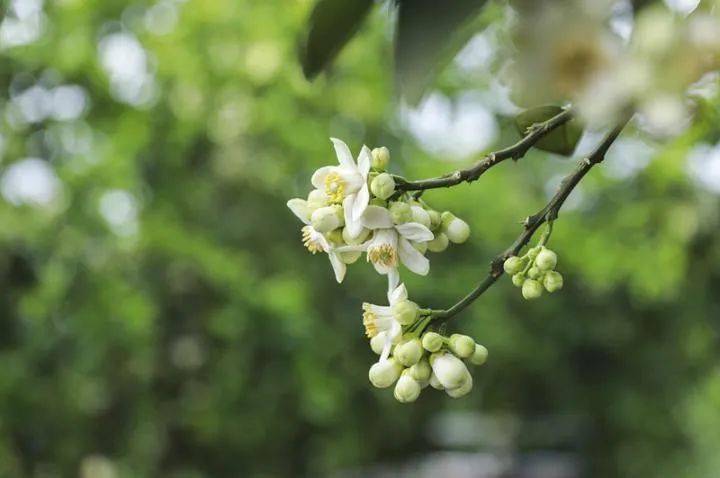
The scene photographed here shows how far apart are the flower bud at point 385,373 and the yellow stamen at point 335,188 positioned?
0.31ft

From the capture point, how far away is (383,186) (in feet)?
1.77

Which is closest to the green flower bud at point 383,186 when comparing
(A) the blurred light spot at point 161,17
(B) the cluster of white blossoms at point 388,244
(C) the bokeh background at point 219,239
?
(B) the cluster of white blossoms at point 388,244

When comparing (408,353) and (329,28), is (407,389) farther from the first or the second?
(329,28)

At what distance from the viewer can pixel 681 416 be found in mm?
7562

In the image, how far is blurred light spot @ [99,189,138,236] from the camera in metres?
3.94

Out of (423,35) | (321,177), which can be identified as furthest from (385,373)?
(423,35)

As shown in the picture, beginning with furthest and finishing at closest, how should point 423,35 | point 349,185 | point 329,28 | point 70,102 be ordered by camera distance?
point 70,102, point 349,185, point 329,28, point 423,35

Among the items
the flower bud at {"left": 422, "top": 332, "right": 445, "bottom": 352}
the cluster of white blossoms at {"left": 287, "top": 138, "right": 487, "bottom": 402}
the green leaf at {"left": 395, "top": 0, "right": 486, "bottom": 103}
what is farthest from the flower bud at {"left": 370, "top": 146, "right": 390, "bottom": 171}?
the green leaf at {"left": 395, "top": 0, "right": 486, "bottom": 103}

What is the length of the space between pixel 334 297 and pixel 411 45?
4653mm

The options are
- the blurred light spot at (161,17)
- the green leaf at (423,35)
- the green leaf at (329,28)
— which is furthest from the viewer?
the blurred light spot at (161,17)

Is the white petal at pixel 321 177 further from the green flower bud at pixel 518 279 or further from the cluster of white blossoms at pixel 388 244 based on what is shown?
the green flower bud at pixel 518 279

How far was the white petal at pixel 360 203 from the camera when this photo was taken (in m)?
0.54

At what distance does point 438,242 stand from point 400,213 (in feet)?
0.18

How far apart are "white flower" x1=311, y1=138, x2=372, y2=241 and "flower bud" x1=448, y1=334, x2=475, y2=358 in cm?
9
